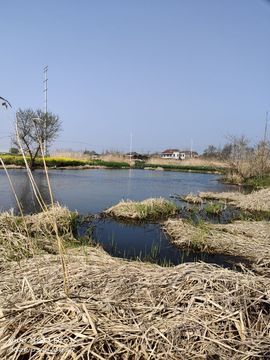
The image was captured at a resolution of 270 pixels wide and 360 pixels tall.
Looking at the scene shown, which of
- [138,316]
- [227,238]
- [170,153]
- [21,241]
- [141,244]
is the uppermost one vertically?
[170,153]

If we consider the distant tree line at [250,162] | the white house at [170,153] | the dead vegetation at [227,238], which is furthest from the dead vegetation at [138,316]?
the white house at [170,153]

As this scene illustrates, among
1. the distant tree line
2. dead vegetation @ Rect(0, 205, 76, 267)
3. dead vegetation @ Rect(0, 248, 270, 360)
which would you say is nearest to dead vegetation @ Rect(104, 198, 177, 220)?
dead vegetation @ Rect(0, 205, 76, 267)

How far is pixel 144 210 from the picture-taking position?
27.8ft

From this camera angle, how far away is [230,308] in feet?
7.15

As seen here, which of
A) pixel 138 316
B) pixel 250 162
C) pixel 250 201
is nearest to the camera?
pixel 138 316

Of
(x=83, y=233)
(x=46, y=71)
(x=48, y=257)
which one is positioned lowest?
(x=83, y=233)

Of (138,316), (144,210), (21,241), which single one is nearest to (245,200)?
(144,210)

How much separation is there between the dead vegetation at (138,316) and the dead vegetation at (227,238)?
8.34 feet

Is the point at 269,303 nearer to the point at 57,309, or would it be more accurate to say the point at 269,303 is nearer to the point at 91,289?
the point at 91,289

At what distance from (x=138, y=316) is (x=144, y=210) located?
6.42 meters

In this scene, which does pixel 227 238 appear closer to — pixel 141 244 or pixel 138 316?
pixel 141 244

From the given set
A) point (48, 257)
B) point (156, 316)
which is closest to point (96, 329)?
point (156, 316)

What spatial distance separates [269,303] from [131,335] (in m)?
1.02

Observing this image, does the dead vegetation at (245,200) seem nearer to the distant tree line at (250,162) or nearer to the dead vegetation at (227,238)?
the dead vegetation at (227,238)
